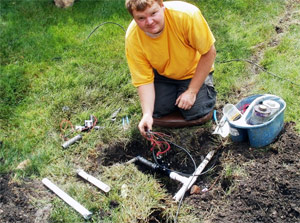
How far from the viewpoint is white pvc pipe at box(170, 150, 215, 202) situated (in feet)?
8.72

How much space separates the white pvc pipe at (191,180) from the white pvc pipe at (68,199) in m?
0.76

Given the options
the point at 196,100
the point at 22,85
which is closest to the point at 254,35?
the point at 196,100

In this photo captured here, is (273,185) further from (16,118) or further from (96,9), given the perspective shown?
(96,9)

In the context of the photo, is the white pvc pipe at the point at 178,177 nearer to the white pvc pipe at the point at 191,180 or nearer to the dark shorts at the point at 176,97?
the white pvc pipe at the point at 191,180

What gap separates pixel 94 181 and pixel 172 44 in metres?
1.48

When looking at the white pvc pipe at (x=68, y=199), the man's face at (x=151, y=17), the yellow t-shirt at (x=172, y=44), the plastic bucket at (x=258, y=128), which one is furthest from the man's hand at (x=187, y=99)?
the white pvc pipe at (x=68, y=199)

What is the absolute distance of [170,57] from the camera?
304 cm

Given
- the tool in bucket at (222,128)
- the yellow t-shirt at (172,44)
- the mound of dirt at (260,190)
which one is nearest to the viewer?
the mound of dirt at (260,190)

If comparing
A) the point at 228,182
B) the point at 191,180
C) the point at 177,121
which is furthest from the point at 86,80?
the point at 228,182

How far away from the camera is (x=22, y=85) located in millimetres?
4188

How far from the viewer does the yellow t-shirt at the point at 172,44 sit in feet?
9.02

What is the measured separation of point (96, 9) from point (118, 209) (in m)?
4.00

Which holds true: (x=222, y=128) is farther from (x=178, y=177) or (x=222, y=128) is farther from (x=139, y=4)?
(x=139, y=4)

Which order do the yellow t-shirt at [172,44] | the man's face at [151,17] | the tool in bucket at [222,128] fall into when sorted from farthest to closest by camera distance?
the tool in bucket at [222,128]
the yellow t-shirt at [172,44]
the man's face at [151,17]
